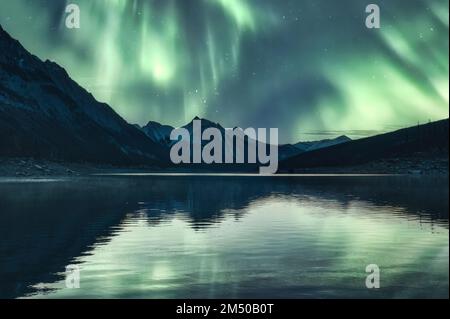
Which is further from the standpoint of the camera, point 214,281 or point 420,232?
point 420,232

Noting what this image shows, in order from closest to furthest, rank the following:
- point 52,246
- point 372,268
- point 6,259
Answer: point 372,268
point 6,259
point 52,246

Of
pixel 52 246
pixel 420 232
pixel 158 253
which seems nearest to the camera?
pixel 158 253

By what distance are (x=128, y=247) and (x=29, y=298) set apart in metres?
17.9

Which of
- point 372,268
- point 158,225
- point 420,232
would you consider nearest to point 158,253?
point 372,268

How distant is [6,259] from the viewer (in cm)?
3578

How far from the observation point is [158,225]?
59.8m

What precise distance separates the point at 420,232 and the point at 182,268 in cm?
2695
